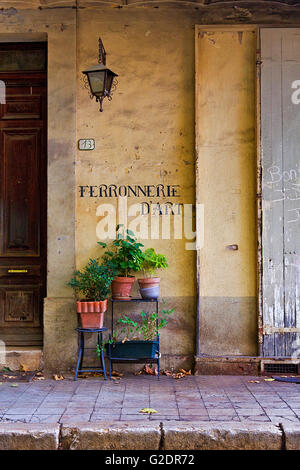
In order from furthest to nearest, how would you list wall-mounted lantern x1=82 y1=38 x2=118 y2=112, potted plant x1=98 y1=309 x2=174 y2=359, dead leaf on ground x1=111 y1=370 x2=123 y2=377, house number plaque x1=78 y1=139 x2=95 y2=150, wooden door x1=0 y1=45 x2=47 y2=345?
1. wooden door x1=0 y1=45 x2=47 y2=345
2. house number plaque x1=78 y1=139 x2=95 y2=150
3. dead leaf on ground x1=111 y1=370 x2=123 y2=377
4. potted plant x1=98 y1=309 x2=174 y2=359
5. wall-mounted lantern x1=82 y1=38 x2=118 y2=112

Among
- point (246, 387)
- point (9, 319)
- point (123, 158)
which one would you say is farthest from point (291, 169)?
point (9, 319)

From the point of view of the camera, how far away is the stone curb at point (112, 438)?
4281mm

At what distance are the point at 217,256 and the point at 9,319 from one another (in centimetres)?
286

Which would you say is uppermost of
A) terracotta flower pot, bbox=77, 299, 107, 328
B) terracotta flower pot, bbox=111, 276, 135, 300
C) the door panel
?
the door panel

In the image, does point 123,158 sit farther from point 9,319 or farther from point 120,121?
point 9,319

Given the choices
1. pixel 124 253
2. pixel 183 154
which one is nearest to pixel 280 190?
pixel 183 154

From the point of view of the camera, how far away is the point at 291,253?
21.0ft

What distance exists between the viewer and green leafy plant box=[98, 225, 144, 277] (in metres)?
6.23

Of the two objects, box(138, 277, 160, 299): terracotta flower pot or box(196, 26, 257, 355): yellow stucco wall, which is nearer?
box(138, 277, 160, 299): terracotta flower pot

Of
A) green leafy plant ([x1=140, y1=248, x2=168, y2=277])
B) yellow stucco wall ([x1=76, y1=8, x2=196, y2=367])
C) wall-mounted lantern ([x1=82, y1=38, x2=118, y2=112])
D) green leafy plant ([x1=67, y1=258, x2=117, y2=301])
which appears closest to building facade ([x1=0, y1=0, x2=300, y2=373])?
yellow stucco wall ([x1=76, y1=8, x2=196, y2=367])

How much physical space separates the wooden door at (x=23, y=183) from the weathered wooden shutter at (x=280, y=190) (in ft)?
9.50

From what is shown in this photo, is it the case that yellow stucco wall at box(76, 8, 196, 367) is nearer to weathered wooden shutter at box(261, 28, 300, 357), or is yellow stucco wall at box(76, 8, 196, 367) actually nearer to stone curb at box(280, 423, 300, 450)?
weathered wooden shutter at box(261, 28, 300, 357)

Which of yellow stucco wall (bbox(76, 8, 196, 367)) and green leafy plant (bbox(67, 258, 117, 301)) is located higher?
yellow stucco wall (bbox(76, 8, 196, 367))
